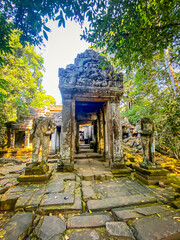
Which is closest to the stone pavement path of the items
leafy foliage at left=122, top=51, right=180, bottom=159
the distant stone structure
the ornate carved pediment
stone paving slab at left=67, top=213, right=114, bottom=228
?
stone paving slab at left=67, top=213, right=114, bottom=228

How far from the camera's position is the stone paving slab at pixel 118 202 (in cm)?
196

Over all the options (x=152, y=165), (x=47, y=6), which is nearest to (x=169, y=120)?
(x=152, y=165)

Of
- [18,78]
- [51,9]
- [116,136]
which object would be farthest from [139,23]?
[18,78]

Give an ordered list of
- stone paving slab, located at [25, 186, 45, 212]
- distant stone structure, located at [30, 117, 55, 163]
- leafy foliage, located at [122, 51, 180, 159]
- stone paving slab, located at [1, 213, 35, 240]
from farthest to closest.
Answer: leafy foliage, located at [122, 51, 180, 159]
distant stone structure, located at [30, 117, 55, 163]
stone paving slab, located at [25, 186, 45, 212]
stone paving slab, located at [1, 213, 35, 240]

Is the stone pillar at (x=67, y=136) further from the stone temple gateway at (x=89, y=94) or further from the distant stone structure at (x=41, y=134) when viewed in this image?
the distant stone structure at (x=41, y=134)

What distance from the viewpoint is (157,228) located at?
1470mm

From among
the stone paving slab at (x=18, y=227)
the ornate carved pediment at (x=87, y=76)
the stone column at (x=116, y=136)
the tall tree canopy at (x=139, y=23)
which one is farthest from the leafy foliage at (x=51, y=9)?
the stone paving slab at (x=18, y=227)

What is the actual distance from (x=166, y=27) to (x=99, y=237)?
429 cm

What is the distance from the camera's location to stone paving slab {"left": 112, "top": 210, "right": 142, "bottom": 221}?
1.66 m

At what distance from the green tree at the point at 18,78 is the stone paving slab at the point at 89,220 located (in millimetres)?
8635

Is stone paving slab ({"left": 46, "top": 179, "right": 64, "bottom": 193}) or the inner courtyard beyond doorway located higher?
the inner courtyard beyond doorway

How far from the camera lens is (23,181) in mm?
2842

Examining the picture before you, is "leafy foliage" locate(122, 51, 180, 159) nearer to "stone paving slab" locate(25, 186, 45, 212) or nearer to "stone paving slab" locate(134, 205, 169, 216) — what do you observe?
"stone paving slab" locate(134, 205, 169, 216)

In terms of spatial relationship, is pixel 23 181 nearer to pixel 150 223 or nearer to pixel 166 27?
pixel 150 223
